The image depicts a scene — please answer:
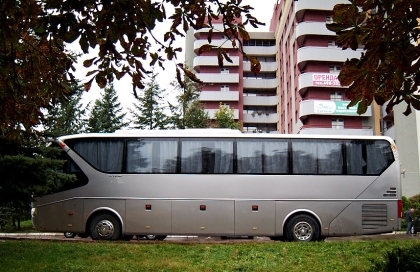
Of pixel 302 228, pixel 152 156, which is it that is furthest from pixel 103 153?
pixel 302 228

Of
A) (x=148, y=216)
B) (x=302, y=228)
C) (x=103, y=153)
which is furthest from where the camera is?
(x=103, y=153)

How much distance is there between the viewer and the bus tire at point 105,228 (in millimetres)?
15359

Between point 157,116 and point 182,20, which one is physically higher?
point 157,116

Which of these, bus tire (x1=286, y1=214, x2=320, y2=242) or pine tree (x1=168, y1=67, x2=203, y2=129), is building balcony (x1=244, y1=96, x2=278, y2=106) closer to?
pine tree (x1=168, y1=67, x2=203, y2=129)

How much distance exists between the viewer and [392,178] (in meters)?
15.4

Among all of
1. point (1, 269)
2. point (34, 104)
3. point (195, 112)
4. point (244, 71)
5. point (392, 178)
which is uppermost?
point (244, 71)

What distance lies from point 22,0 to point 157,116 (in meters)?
36.1

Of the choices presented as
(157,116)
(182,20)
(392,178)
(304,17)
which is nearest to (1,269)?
(182,20)

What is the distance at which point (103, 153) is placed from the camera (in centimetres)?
1585

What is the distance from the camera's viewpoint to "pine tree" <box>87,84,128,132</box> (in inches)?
1631

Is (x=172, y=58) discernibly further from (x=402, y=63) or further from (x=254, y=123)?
(x=254, y=123)

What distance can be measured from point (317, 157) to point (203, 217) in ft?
13.6

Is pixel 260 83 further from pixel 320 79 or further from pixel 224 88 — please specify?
pixel 320 79

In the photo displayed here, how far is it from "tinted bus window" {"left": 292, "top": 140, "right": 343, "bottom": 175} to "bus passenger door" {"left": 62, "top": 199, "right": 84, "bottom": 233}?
6.98 metres
